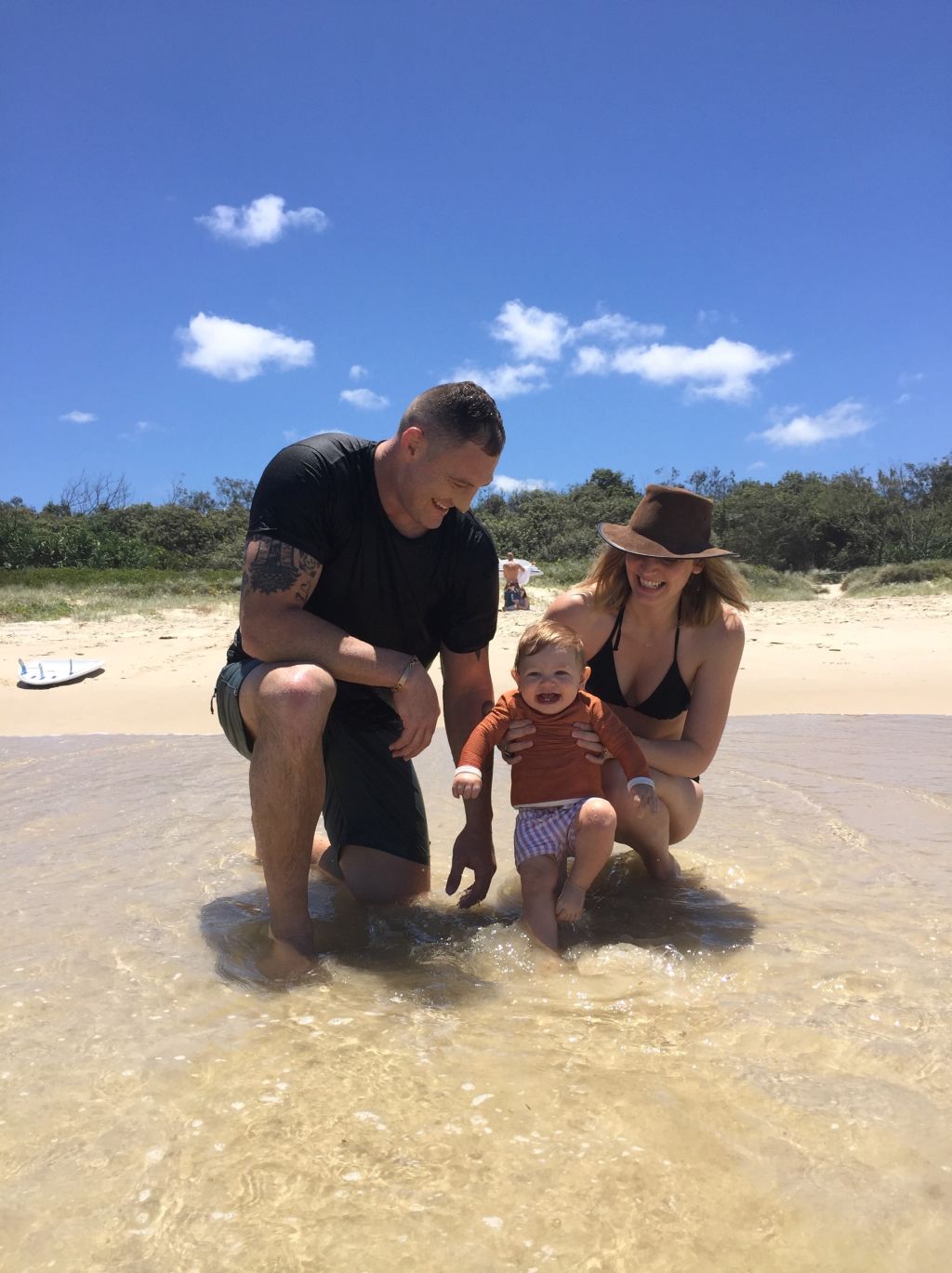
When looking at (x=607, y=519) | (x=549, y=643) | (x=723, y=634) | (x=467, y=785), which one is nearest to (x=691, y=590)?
(x=723, y=634)

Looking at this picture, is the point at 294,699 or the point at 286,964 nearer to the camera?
the point at 286,964

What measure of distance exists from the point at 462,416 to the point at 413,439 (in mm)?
156

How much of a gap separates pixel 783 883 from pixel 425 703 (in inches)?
53.4

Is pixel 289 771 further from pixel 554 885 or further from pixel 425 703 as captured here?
pixel 554 885

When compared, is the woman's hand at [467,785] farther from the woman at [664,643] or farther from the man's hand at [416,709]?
the woman at [664,643]

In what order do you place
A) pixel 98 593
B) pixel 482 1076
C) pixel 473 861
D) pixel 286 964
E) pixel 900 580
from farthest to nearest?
pixel 900 580 → pixel 98 593 → pixel 473 861 → pixel 286 964 → pixel 482 1076

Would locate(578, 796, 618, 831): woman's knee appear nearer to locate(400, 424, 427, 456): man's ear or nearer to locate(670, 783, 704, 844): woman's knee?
locate(670, 783, 704, 844): woman's knee

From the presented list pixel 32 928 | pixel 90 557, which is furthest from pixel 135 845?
pixel 90 557

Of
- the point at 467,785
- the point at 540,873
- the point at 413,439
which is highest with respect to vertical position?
the point at 413,439

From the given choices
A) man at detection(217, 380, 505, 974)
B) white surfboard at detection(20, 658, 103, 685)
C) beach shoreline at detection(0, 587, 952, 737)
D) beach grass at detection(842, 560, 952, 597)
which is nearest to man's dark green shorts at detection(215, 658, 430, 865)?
man at detection(217, 380, 505, 974)

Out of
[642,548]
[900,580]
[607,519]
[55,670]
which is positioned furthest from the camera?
[607,519]

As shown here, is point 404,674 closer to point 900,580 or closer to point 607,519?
point 900,580

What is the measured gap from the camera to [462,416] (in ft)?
9.14

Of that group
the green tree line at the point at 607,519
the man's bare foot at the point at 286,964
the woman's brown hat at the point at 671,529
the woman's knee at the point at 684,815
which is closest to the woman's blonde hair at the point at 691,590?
the woman's brown hat at the point at 671,529
